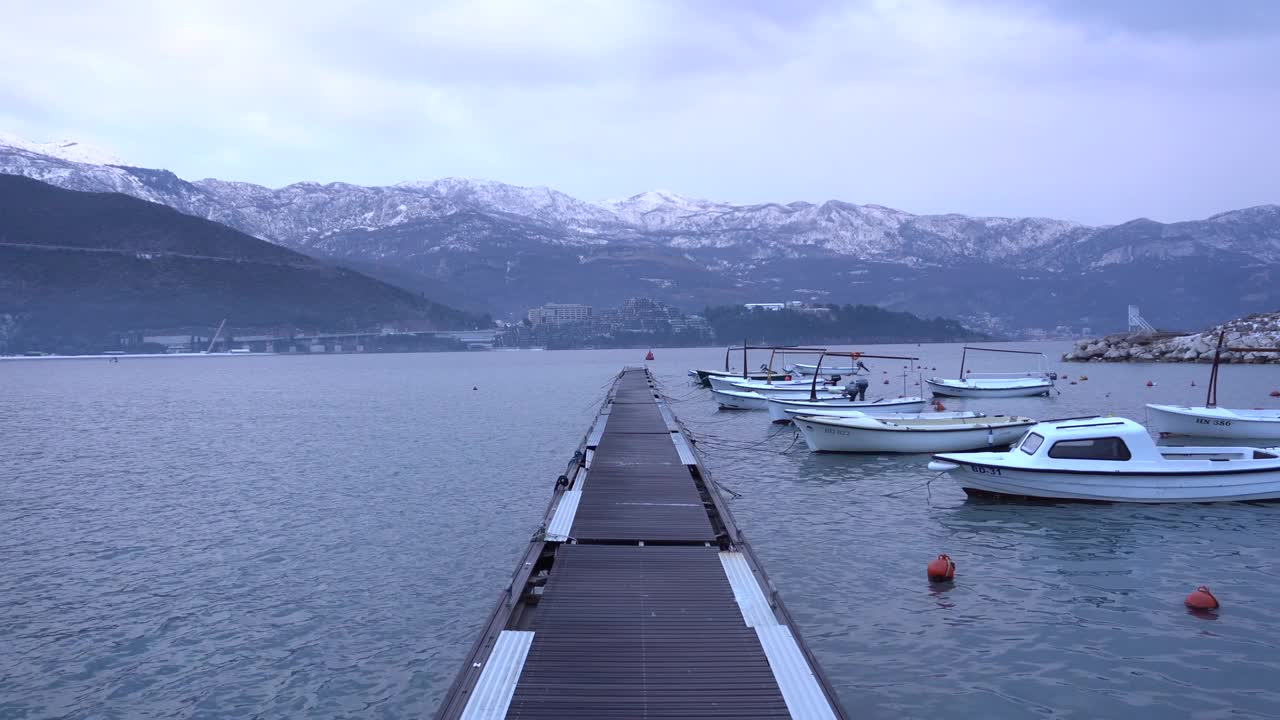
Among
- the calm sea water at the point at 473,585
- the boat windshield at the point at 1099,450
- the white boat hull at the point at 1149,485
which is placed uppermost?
the boat windshield at the point at 1099,450

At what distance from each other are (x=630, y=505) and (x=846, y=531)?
525 cm

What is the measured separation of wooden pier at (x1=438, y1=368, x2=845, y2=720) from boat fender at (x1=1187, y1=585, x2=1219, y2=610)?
7.59 metres

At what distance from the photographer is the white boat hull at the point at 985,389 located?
66000 millimetres

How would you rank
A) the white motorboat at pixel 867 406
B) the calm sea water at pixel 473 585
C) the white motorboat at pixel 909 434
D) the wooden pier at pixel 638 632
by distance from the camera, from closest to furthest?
the wooden pier at pixel 638 632, the calm sea water at pixel 473 585, the white motorboat at pixel 909 434, the white motorboat at pixel 867 406

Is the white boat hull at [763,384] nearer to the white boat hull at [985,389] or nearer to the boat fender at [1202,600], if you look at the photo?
the white boat hull at [985,389]

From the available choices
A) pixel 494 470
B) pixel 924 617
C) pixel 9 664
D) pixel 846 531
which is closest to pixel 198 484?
pixel 494 470

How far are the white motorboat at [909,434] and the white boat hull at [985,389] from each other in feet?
101

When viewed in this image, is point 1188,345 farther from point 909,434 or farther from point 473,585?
point 473,585

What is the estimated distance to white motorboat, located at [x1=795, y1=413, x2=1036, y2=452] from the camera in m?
34.5

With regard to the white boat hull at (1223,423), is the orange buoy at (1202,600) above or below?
below

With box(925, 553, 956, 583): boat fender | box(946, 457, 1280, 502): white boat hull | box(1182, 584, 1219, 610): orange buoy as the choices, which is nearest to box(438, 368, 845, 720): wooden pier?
box(925, 553, 956, 583): boat fender

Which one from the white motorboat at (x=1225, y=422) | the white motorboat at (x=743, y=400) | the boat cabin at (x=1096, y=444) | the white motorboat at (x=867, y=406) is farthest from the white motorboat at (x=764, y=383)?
the boat cabin at (x=1096, y=444)

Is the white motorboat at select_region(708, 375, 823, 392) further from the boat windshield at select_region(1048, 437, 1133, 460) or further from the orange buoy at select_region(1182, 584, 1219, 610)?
the orange buoy at select_region(1182, 584, 1219, 610)

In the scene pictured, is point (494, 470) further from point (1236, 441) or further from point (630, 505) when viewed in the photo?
point (1236, 441)
